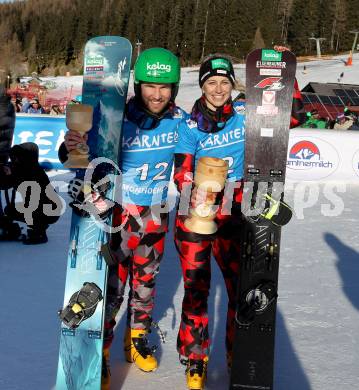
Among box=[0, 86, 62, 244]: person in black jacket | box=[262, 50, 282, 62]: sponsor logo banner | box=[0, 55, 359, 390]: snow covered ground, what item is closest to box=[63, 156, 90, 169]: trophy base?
box=[262, 50, 282, 62]: sponsor logo banner

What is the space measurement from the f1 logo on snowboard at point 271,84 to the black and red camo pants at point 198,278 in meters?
0.79

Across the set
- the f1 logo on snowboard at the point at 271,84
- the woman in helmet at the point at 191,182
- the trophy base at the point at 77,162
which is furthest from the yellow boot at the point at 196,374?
the f1 logo on snowboard at the point at 271,84

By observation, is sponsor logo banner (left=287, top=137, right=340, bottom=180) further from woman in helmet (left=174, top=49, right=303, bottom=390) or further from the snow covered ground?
woman in helmet (left=174, top=49, right=303, bottom=390)

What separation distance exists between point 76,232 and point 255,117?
42.4 inches

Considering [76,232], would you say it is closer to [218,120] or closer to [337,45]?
[218,120]

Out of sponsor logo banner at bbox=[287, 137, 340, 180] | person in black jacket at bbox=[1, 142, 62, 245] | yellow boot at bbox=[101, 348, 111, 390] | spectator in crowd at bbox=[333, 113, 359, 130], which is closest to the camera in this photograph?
yellow boot at bbox=[101, 348, 111, 390]

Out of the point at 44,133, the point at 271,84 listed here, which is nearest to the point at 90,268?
the point at 271,84

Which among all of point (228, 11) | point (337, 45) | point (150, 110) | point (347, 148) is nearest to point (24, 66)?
point (228, 11)

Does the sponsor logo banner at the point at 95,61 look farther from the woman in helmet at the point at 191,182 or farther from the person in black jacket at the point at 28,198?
the person in black jacket at the point at 28,198

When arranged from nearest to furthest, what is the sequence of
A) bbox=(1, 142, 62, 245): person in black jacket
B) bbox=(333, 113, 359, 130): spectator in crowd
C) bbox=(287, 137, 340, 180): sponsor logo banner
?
bbox=(1, 142, 62, 245): person in black jacket → bbox=(287, 137, 340, 180): sponsor logo banner → bbox=(333, 113, 359, 130): spectator in crowd

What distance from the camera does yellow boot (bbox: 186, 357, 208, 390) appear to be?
2.72 metres

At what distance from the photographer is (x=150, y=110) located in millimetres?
2648

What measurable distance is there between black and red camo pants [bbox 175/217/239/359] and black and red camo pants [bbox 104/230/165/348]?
0.17m

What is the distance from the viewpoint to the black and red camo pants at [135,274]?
2727 millimetres
